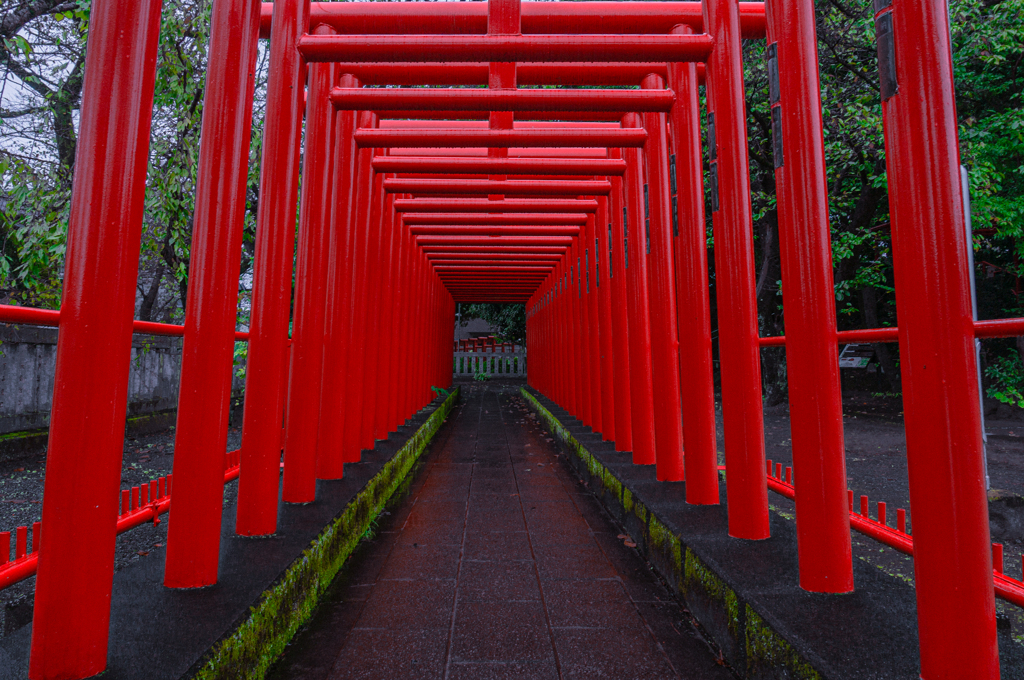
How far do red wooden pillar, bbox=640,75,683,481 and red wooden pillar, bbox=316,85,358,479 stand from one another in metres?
2.31

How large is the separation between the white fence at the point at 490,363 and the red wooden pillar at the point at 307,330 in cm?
2141

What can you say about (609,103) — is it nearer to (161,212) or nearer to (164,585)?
(164,585)

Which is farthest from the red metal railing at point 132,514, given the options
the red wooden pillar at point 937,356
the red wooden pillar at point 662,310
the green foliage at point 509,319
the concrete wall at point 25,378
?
the green foliage at point 509,319

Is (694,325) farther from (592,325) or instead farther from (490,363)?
(490,363)

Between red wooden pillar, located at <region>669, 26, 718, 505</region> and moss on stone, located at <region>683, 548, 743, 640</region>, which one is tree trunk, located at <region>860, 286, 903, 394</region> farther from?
moss on stone, located at <region>683, 548, 743, 640</region>

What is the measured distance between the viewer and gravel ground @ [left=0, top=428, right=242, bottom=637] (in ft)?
9.66

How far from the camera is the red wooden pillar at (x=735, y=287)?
2.86 meters

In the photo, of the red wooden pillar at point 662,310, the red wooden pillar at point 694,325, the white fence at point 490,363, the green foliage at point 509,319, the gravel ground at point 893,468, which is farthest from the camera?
the white fence at point 490,363

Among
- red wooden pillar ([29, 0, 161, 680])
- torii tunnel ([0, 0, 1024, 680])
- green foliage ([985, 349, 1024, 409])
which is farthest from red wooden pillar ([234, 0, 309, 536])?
green foliage ([985, 349, 1024, 409])

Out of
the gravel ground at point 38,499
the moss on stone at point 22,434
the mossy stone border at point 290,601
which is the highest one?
the moss on stone at point 22,434

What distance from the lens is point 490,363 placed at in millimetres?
25250

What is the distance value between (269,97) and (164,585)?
252 centimetres

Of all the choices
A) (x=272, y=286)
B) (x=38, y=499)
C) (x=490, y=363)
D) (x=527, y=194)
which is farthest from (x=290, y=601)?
(x=490, y=363)

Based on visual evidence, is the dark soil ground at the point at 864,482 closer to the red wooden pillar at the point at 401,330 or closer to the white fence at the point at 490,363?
the red wooden pillar at the point at 401,330
